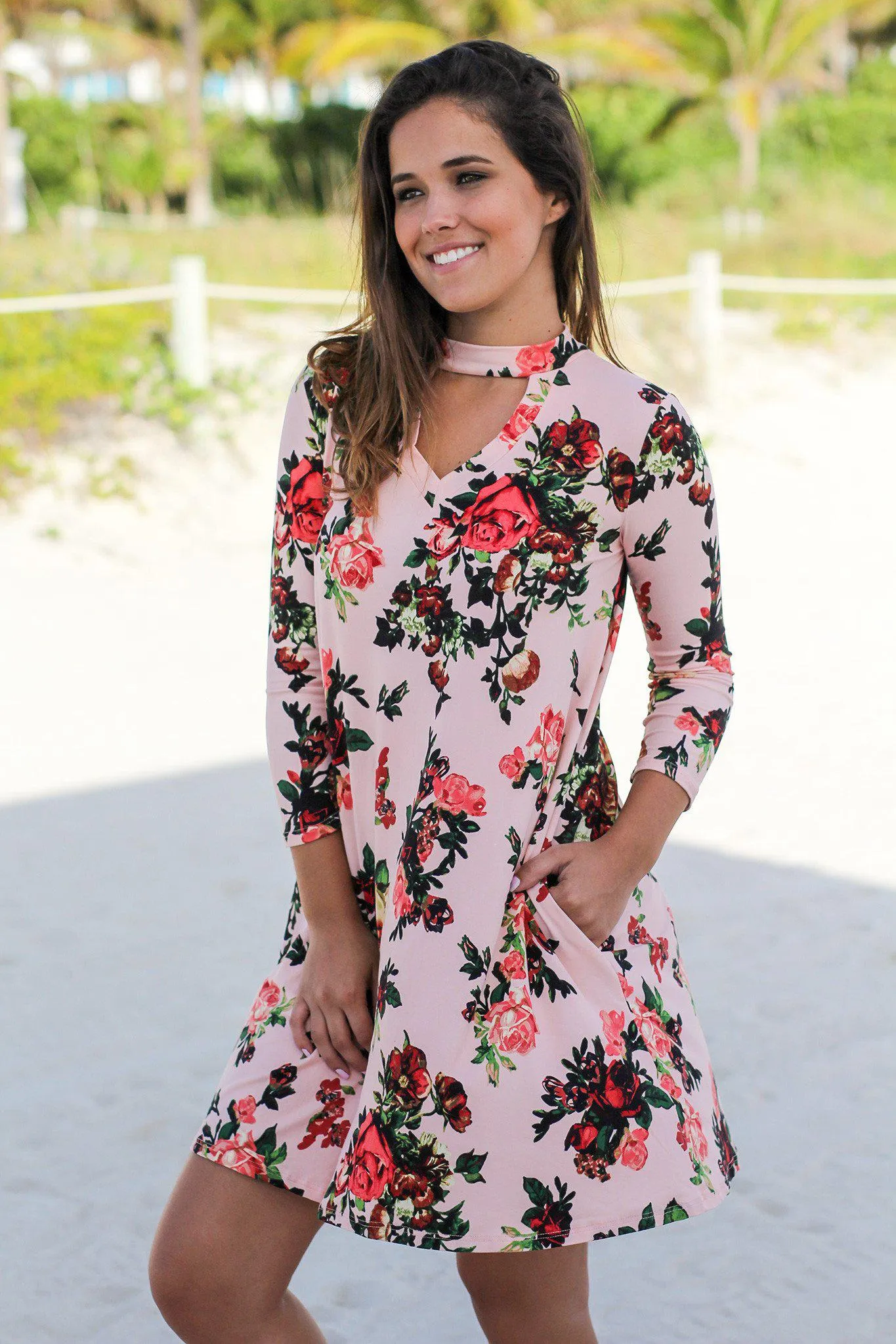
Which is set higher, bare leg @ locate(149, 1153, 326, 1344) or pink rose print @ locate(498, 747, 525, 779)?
pink rose print @ locate(498, 747, 525, 779)

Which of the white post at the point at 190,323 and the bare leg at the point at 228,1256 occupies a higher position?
the bare leg at the point at 228,1256

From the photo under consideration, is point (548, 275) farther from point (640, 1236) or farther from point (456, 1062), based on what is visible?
point (640, 1236)

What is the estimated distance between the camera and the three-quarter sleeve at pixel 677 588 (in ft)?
5.40

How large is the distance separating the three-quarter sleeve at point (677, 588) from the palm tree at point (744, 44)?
67.9ft

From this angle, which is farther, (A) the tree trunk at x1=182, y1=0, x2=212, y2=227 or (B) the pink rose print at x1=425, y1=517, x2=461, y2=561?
(A) the tree trunk at x1=182, y1=0, x2=212, y2=227

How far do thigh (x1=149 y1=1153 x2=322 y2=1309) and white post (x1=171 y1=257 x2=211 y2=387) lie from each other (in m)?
7.94

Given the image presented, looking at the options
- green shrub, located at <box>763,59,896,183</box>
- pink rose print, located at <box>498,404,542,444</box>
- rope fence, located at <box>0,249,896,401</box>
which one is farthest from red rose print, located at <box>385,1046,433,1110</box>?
green shrub, located at <box>763,59,896,183</box>

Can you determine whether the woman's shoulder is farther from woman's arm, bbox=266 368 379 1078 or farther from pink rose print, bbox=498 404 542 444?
woman's arm, bbox=266 368 379 1078

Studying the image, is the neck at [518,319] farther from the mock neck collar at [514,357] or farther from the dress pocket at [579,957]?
the dress pocket at [579,957]

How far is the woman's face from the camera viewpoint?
1.67m

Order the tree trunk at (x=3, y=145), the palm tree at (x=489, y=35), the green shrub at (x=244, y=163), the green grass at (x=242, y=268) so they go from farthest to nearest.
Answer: the green shrub at (x=244, y=163) < the palm tree at (x=489, y=35) < the tree trunk at (x=3, y=145) < the green grass at (x=242, y=268)

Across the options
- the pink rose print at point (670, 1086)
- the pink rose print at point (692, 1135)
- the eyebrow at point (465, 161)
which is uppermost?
the eyebrow at point (465, 161)

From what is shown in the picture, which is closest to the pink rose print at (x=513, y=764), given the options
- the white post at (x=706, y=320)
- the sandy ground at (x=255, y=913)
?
the sandy ground at (x=255, y=913)

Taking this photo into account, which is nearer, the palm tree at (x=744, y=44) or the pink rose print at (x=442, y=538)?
the pink rose print at (x=442, y=538)
